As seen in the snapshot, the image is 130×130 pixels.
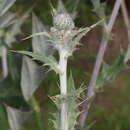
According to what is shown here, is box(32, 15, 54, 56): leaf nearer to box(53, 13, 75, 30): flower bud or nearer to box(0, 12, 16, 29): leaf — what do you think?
box(0, 12, 16, 29): leaf

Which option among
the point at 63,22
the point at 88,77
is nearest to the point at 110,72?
the point at 63,22

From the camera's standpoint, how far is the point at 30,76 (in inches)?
27.3

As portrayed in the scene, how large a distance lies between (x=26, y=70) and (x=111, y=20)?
254 millimetres

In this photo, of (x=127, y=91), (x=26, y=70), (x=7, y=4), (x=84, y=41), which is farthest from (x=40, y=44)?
(x=84, y=41)

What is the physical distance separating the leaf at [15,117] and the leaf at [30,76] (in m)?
0.05

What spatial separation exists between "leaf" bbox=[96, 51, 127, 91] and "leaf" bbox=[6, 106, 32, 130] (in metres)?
0.20

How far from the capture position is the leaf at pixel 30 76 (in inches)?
27.0

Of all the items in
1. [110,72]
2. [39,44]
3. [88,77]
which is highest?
[39,44]

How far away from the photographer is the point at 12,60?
0.75 meters

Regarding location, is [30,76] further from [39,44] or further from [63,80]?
[63,80]

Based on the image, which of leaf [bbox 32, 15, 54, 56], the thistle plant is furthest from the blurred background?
the thistle plant

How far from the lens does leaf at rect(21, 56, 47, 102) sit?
0.69 meters

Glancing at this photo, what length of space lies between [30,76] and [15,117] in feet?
0.36

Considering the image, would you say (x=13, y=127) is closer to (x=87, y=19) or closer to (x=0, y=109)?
(x=0, y=109)
